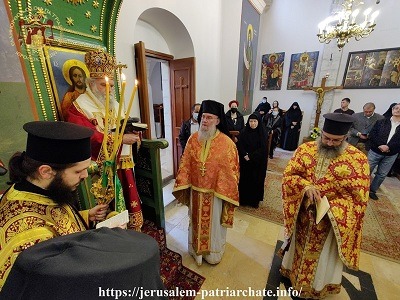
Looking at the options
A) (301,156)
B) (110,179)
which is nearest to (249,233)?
(301,156)

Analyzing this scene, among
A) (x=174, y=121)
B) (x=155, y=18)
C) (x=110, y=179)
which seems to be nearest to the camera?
(x=110, y=179)

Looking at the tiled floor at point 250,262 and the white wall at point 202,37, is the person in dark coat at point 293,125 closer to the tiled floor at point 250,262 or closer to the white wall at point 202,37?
the white wall at point 202,37

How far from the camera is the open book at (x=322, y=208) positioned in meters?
1.52

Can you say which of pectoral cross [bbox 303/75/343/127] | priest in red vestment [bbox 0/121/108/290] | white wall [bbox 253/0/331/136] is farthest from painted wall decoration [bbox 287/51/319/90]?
priest in red vestment [bbox 0/121/108/290]

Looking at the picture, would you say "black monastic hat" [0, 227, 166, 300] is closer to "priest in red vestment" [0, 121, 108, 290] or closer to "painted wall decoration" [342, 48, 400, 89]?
"priest in red vestment" [0, 121, 108, 290]

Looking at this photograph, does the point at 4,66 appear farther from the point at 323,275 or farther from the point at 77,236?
the point at 323,275

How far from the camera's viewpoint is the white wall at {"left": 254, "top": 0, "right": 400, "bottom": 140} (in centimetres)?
632

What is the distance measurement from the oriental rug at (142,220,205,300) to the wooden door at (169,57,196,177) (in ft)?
8.19

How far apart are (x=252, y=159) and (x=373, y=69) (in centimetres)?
678

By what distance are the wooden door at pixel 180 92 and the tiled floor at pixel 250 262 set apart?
2.05 meters

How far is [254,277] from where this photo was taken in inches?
→ 87.3

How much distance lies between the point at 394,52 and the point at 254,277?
28.0 feet

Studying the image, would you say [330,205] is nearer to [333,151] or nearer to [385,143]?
[333,151]

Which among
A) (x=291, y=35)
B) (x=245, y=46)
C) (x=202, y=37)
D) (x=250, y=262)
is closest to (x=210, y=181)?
(x=250, y=262)
